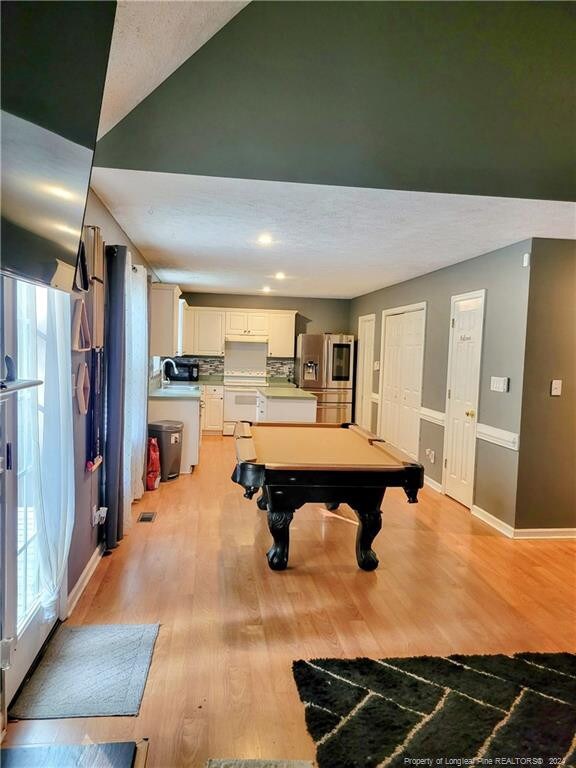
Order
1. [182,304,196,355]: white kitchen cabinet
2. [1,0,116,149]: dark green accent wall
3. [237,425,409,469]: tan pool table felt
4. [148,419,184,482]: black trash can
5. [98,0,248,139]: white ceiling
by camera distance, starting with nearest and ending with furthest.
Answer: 1. [1,0,116,149]: dark green accent wall
2. [98,0,248,139]: white ceiling
3. [237,425,409,469]: tan pool table felt
4. [148,419,184,482]: black trash can
5. [182,304,196,355]: white kitchen cabinet

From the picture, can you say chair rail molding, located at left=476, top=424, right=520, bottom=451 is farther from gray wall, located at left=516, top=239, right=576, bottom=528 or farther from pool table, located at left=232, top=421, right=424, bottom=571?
pool table, located at left=232, top=421, right=424, bottom=571

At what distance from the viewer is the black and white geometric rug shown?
1.73 meters

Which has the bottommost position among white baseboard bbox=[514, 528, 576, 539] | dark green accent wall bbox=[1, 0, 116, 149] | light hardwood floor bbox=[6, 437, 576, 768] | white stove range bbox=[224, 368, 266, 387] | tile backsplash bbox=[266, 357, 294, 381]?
light hardwood floor bbox=[6, 437, 576, 768]

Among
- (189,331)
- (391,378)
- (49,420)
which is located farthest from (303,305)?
(49,420)

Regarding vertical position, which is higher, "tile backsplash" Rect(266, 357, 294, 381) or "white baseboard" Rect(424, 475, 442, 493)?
"tile backsplash" Rect(266, 357, 294, 381)

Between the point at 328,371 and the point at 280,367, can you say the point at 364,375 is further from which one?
the point at 280,367

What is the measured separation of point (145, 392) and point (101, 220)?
1.77m

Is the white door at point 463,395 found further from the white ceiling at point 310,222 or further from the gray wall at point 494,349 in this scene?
the white ceiling at point 310,222

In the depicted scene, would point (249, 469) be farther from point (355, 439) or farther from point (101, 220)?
point (101, 220)

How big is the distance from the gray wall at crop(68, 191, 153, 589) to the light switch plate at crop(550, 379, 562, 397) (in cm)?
344

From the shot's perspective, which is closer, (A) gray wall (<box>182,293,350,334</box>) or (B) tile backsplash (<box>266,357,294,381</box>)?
(A) gray wall (<box>182,293,350,334</box>)

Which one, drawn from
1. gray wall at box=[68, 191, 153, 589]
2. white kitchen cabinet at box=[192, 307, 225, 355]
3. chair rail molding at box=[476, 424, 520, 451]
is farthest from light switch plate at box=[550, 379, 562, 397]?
white kitchen cabinet at box=[192, 307, 225, 355]

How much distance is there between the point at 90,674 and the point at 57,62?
229 centimetres

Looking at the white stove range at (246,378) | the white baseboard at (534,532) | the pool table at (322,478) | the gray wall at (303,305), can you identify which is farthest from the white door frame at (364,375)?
the pool table at (322,478)
